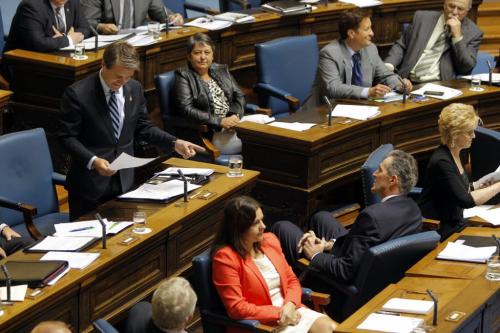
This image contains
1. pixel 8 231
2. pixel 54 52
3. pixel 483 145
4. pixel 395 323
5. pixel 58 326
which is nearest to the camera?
pixel 58 326

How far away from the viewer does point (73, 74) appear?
663 cm

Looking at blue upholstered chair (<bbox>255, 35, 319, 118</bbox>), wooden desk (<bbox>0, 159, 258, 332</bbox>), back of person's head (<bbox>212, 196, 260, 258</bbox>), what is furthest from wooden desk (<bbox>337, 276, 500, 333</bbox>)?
blue upholstered chair (<bbox>255, 35, 319, 118</bbox>)

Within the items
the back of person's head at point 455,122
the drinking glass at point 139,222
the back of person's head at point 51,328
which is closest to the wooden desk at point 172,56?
the drinking glass at point 139,222

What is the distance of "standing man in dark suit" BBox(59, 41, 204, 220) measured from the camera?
17.6ft

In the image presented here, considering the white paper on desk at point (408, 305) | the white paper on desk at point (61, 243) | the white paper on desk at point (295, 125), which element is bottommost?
the white paper on desk at point (408, 305)

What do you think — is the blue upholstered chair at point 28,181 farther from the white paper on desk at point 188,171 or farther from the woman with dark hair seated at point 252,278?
the woman with dark hair seated at point 252,278

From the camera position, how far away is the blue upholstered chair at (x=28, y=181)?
555cm

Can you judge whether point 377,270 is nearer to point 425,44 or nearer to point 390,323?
point 390,323

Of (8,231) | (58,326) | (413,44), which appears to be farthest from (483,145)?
(58,326)

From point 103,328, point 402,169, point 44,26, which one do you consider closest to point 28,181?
point 44,26

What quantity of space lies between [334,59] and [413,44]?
3.16 feet

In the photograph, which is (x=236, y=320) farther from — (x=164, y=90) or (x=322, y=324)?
(x=164, y=90)

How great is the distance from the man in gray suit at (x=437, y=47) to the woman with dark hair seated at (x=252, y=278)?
10.5ft

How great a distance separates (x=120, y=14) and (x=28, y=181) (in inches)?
98.3
